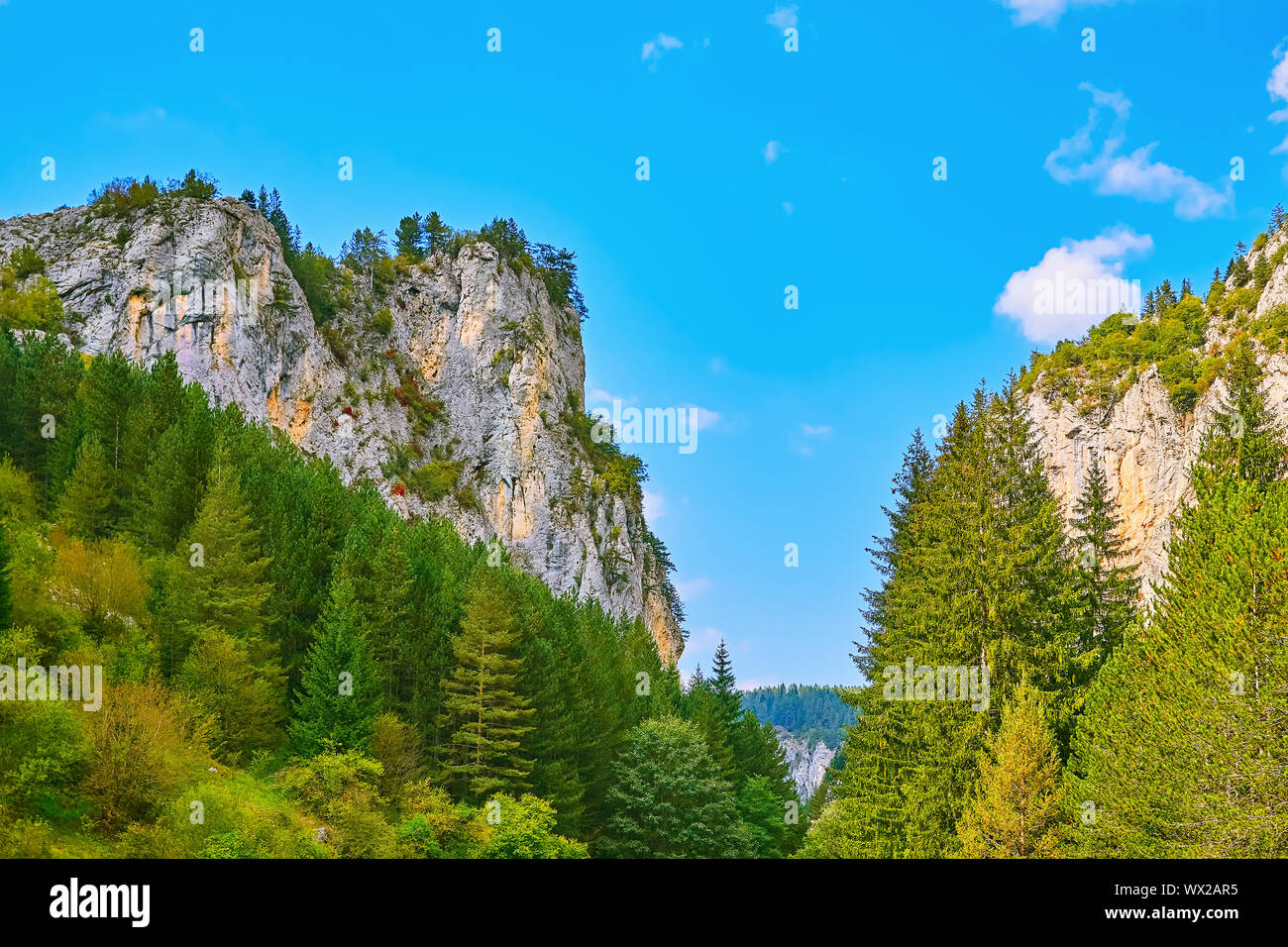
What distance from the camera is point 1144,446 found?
87.7 metres

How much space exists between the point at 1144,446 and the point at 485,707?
74.4 meters

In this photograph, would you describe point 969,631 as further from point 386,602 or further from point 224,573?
point 224,573

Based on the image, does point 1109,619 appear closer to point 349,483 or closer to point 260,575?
point 260,575

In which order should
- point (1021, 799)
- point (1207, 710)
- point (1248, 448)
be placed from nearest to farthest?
point (1207, 710)
point (1021, 799)
point (1248, 448)

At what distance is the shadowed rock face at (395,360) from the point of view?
8106 cm

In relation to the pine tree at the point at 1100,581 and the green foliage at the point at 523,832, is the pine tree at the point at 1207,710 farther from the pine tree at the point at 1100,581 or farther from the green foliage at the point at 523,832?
the green foliage at the point at 523,832

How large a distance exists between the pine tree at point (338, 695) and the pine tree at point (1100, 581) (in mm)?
27707

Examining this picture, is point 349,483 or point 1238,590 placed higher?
point 349,483

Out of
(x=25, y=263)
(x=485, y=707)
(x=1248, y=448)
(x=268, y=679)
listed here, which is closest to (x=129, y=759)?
(x=268, y=679)

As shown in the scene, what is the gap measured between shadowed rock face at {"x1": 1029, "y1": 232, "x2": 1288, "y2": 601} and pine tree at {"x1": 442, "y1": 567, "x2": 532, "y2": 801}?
189 ft

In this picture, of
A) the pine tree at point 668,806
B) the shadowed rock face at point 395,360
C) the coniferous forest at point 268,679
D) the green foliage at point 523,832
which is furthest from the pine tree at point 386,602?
the shadowed rock face at point 395,360

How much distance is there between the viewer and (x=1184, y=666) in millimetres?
25078
